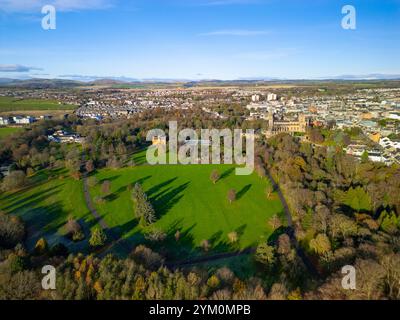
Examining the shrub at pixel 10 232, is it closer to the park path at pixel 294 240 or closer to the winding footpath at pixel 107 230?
the winding footpath at pixel 107 230

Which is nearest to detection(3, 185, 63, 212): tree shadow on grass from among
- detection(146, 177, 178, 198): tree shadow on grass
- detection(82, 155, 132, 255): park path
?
detection(82, 155, 132, 255): park path

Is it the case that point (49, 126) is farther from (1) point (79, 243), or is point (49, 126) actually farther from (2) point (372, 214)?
(2) point (372, 214)

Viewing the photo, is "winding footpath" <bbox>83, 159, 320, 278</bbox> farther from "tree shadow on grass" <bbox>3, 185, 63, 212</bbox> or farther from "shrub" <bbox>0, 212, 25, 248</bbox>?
"shrub" <bbox>0, 212, 25, 248</bbox>

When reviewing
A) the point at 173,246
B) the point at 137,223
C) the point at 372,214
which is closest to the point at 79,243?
the point at 137,223
